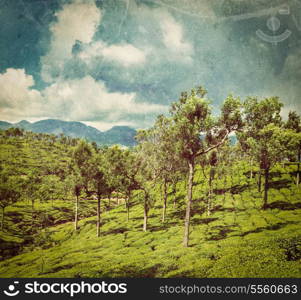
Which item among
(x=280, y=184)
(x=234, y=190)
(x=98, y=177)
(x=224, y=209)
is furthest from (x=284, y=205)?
(x=98, y=177)

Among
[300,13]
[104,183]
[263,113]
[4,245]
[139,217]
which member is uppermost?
[300,13]

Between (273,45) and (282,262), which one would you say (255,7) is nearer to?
(273,45)

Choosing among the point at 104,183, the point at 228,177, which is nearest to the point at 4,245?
the point at 104,183

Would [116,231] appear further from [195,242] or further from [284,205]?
[284,205]

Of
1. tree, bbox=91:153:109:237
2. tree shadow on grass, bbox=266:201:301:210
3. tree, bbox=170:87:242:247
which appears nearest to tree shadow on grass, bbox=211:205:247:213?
tree shadow on grass, bbox=266:201:301:210

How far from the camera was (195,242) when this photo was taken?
29.5 meters

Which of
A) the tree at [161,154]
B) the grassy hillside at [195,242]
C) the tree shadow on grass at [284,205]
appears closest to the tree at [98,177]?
the grassy hillside at [195,242]

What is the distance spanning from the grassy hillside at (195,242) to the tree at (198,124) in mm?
5599

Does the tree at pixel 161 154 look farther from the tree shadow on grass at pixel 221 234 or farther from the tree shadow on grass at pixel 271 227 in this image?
the tree shadow on grass at pixel 271 227

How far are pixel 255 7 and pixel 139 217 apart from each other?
52220 millimetres

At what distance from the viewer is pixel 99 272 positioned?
23.2 metres

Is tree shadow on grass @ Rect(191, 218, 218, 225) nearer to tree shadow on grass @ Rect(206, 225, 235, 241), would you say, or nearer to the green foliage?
the green foliage

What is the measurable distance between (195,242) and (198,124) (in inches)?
677

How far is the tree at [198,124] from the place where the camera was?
1019 inches
